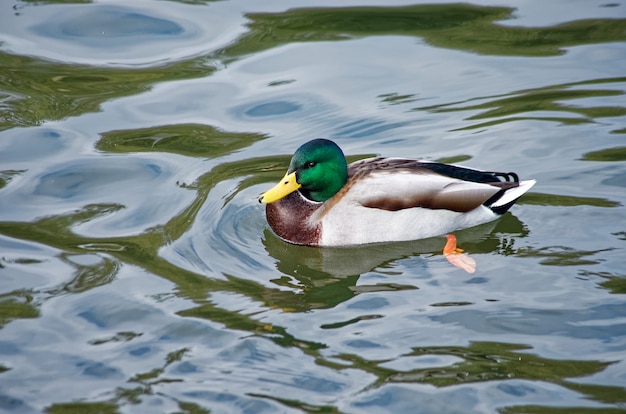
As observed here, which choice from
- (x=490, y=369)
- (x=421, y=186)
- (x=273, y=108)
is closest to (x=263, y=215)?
(x=421, y=186)

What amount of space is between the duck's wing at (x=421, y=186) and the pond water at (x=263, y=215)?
33 cm

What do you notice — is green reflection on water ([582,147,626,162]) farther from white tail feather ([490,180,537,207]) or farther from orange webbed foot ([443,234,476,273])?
orange webbed foot ([443,234,476,273])

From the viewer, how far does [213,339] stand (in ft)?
21.3

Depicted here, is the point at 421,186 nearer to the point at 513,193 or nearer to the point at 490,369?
the point at 513,193

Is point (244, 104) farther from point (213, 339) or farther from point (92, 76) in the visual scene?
point (213, 339)

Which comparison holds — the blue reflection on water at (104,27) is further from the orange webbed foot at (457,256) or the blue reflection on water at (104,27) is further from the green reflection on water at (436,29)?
the orange webbed foot at (457,256)

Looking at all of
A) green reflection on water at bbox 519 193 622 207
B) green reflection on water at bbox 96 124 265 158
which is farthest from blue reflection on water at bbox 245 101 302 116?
green reflection on water at bbox 519 193 622 207

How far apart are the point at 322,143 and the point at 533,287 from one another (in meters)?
2.11

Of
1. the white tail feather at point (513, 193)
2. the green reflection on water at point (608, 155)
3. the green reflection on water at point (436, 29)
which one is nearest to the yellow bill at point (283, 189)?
the white tail feather at point (513, 193)

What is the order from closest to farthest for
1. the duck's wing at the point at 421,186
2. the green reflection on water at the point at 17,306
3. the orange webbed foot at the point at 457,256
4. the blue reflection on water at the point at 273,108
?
the green reflection on water at the point at 17,306, the orange webbed foot at the point at 457,256, the duck's wing at the point at 421,186, the blue reflection on water at the point at 273,108

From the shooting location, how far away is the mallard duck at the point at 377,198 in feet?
26.2

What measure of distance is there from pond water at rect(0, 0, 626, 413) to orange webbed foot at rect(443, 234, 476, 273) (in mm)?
79

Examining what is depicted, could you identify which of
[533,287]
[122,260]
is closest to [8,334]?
[122,260]

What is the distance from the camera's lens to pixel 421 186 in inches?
316
